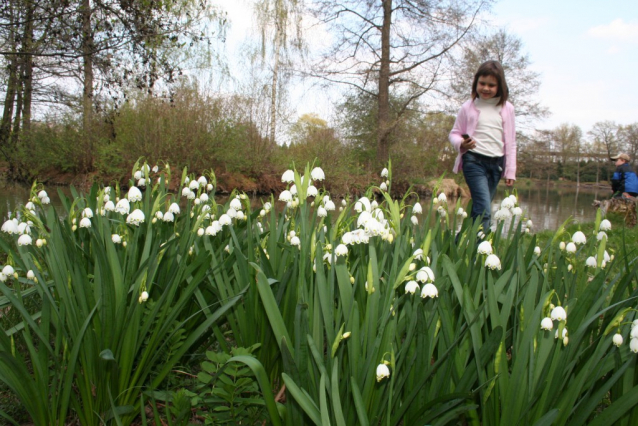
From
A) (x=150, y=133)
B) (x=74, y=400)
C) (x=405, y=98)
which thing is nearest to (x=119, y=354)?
(x=74, y=400)

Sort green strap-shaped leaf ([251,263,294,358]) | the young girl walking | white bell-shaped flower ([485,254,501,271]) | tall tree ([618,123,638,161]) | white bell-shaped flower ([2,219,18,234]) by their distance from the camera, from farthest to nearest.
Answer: tall tree ([618,123,638,161]) < the young girl walking < white bell-shaped flower ([2,219,18,234]) < white bell-shaped flower ([485,254,501,271]) < green strap-shaped leaf ([251,263,294,358])

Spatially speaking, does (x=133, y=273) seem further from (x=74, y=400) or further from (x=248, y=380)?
(x=248, y=380)

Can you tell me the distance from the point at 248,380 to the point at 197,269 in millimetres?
645

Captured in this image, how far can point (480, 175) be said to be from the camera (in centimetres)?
404

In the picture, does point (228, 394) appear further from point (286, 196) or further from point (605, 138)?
point (605, 138)

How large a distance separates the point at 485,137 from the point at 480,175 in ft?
1.12

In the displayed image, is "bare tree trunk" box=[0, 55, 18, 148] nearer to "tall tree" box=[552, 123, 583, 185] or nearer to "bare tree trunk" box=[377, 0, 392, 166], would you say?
"bare tree trunk" box=[377, 0, 392, 166]

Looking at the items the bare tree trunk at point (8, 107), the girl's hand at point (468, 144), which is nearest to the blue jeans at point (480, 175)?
the girl's hand at point (468, 144)

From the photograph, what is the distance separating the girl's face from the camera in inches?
154

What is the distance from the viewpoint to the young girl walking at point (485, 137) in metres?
3.97

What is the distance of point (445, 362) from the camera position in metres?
1.44

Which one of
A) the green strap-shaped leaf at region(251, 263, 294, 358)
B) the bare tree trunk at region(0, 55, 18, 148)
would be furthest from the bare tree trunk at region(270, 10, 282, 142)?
the green strap-shaped leaf at region(251, 263, 294, 358)

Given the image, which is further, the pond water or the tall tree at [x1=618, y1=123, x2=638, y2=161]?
the tall tree at [x1=618, y1=123, x2=638, y2=161]

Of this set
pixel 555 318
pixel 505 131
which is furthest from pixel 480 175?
pixel 555 318
